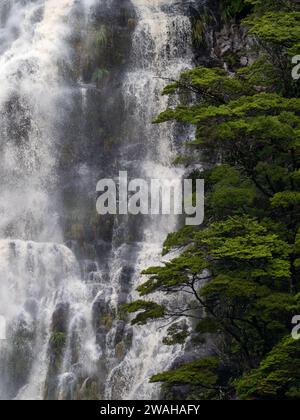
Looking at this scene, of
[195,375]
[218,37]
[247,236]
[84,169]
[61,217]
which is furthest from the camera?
[218,37]

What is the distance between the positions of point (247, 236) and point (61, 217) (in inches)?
459

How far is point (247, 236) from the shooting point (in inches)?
731

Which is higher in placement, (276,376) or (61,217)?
(61,217)

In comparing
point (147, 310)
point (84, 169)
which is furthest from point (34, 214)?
point (147, 310)

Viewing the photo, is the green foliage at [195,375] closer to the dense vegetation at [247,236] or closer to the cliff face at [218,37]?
the dense vegetation at [247,236]

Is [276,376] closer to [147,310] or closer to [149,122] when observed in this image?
[147,310]

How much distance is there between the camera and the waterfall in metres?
25.6

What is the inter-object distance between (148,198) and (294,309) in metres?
11.4

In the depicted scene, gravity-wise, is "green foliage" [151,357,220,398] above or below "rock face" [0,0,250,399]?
below

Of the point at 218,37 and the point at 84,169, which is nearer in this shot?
the point at 84,169

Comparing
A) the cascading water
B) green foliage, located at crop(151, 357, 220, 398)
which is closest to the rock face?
the cascading water

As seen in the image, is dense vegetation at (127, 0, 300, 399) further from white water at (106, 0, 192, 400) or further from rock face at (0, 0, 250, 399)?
rock face at (0, 0, 250, 399)

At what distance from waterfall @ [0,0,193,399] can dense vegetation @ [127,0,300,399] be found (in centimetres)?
408
